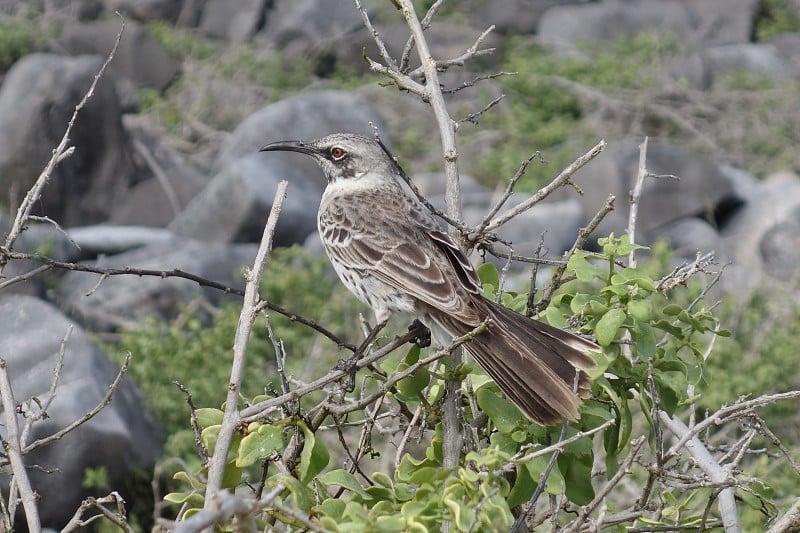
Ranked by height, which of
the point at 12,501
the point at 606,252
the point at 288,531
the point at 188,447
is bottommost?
the point at 188,447

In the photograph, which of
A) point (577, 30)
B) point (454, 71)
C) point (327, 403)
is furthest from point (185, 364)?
point (577, 30)

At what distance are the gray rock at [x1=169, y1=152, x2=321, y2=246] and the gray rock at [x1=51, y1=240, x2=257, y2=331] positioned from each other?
2.37 ft

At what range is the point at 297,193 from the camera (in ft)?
37.2

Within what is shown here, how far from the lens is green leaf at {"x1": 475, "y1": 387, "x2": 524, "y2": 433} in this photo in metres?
2.88

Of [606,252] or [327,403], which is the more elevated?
[606,252]

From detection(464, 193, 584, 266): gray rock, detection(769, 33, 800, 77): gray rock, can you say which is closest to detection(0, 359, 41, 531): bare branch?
detection(464, 193, 584, 266): gray rock

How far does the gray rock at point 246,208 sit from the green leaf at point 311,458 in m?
8.16

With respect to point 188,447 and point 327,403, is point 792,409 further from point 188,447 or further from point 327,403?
point 327,403

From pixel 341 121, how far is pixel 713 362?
236 inches

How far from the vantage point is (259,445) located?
8.70 feet

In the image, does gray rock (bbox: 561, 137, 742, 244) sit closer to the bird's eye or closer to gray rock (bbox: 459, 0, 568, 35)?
gray rock (bbox: 459, 0, 568, 35)

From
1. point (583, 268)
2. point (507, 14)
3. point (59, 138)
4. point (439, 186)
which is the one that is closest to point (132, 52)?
point (59, 138)

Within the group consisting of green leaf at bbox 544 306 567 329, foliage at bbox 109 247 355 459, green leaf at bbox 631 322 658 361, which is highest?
green leaf at bbox 544 306 567 329

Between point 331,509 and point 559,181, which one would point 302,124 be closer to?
point 559,181
